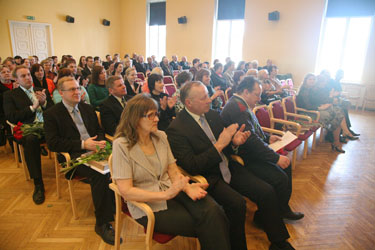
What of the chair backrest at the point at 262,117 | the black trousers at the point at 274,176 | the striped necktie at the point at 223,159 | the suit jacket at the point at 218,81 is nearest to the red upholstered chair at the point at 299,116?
the chair backrest at the point at 262,117

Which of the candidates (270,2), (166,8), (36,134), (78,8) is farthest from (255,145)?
(78,8)

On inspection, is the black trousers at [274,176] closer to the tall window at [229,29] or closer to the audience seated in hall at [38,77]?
the audience seated in hall at [38,77]

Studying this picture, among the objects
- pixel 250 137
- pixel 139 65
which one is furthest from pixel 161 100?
pixel 139 65

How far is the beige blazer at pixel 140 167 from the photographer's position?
1.57 m

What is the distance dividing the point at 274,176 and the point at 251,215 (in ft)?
1.90

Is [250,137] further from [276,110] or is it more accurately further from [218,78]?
[218,78]

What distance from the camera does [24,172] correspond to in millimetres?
3170

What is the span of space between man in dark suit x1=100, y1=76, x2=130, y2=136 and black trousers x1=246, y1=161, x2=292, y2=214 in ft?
5.14

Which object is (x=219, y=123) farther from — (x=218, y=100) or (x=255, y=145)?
(x=218, y=100)

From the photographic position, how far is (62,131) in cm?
238

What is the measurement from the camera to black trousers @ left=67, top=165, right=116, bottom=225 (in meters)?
2.17

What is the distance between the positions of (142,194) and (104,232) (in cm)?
94

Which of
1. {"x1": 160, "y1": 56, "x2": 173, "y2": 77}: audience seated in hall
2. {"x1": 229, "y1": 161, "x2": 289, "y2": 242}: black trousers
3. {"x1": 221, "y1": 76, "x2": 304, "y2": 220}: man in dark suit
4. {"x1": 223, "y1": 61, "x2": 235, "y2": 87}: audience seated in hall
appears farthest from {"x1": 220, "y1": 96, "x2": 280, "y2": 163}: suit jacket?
{"x1": 160, "y1": 56, "x2": 173, "y2": 77}: audience seated in hall

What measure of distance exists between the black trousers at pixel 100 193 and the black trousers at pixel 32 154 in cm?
80
